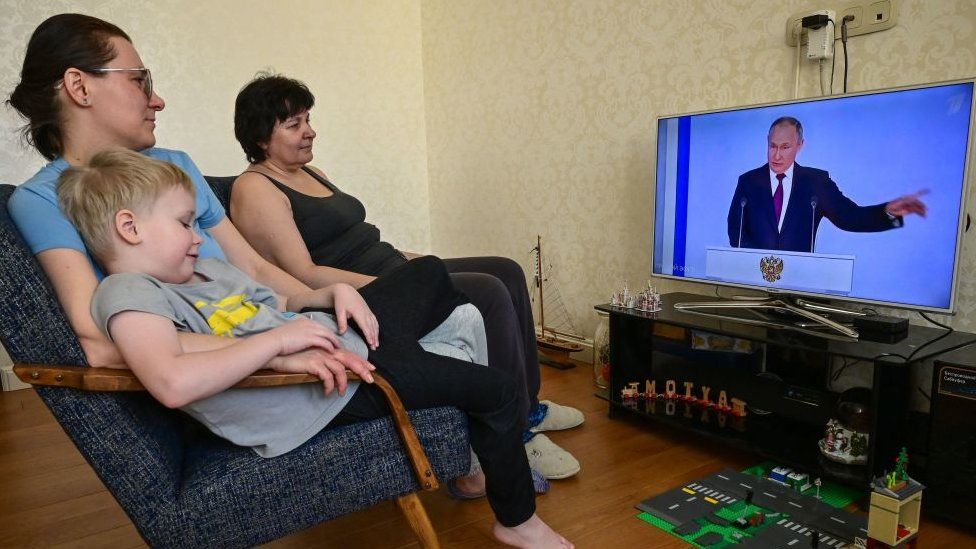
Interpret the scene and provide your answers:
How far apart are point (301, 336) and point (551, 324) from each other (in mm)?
2251

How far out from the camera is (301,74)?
3549 millimetres

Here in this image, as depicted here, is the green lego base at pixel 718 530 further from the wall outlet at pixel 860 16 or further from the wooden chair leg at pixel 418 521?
the wall outlet at pixel 860 16

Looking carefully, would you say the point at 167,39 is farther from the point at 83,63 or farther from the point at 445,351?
the point at 445,351

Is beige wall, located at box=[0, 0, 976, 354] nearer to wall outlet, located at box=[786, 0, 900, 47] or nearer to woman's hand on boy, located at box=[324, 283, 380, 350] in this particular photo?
wall outlet, located at box=[786, 0, 900, 47]

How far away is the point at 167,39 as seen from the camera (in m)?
3.14

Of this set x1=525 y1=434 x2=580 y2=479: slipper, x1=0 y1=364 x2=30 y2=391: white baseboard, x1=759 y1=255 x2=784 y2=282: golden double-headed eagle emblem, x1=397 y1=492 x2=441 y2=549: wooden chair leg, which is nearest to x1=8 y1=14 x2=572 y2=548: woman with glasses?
x1=397 y1=492 x2=441 y2=549: wooden chair leg

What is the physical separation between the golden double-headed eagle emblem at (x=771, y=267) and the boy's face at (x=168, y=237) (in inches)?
61.9

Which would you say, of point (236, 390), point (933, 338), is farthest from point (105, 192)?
point (933, 338)

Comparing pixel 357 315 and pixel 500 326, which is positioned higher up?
pixel 357 315

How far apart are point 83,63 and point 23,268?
48cm

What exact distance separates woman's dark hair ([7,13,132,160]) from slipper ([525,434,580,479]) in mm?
1381

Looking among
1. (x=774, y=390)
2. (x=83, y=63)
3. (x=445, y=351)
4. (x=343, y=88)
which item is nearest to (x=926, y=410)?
(x=774, y=390)

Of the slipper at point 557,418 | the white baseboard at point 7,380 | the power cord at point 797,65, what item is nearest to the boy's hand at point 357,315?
the slipper at point 557,418

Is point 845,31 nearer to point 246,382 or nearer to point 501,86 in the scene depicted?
point 501,86
